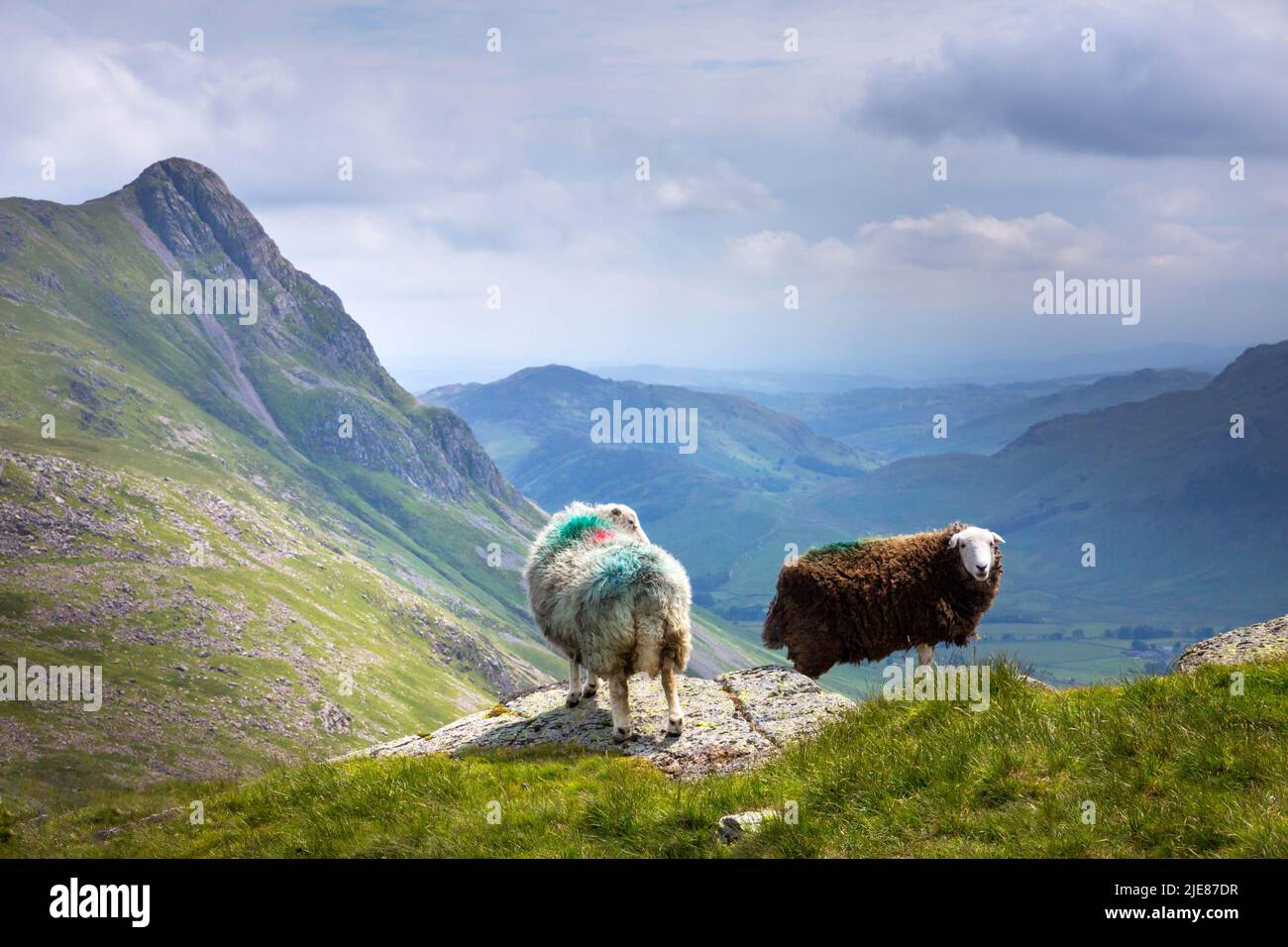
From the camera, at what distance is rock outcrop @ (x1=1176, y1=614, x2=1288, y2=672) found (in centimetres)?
1715

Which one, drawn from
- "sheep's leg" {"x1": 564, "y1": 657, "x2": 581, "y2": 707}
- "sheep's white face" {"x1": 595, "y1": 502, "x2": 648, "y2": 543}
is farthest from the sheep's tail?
"sheep's leg" {"x1": 564, "y1": 657, "x2": 581, "y2": 707}

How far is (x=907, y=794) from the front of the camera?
39.8ft

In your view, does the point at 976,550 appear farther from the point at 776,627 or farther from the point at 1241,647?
the point at 1241,647

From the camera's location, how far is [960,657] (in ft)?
56.5

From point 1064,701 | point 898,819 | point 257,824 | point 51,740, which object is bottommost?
point 51,740

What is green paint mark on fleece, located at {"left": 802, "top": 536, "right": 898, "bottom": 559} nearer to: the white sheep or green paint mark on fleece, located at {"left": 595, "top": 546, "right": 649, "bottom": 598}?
the white sheep

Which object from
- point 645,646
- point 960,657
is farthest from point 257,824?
point 960,657

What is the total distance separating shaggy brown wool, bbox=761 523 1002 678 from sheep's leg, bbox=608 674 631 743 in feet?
17.1

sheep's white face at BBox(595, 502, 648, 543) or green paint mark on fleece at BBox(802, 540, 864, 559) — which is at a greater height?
sheep's white face at BBox(595, 502, 648, 543)

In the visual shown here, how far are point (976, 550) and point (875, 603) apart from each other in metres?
2.34

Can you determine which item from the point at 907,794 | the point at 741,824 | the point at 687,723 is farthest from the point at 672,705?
the point at 907,794

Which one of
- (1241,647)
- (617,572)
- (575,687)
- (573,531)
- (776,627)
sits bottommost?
(575,687)
